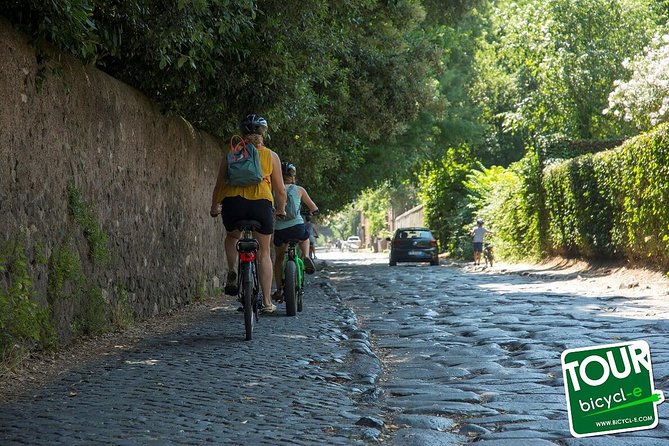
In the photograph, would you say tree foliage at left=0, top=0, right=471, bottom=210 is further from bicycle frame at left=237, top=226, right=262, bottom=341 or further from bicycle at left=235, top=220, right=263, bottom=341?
bicycle frame at left=237, top=226, right=262, bottom=341

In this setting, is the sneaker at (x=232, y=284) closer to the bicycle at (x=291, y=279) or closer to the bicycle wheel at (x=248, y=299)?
the bicycle wheel at (x=248, y=299)

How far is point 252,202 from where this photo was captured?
8.65 m

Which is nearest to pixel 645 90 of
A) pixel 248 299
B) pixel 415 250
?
pixel 415 250

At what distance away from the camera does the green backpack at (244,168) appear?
28.1ft

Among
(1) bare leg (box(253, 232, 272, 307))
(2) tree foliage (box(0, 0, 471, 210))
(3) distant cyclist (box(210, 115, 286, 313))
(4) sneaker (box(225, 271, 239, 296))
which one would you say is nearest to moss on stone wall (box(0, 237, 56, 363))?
(2) tree foliage (box(0, 0, 471, 210))

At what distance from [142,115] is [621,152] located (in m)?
11.8

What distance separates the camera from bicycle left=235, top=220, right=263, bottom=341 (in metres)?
8.36

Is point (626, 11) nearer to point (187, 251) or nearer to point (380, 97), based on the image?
point (380, 97)

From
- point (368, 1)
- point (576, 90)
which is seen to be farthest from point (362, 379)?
point (576, 90)

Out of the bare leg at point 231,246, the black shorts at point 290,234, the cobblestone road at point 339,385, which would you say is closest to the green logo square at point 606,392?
the cobblestone road at point 339,385

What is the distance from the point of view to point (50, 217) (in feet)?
25.1

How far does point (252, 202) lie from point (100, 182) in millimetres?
1522

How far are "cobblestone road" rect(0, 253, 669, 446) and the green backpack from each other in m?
1.41

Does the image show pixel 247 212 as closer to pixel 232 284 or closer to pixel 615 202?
pixel 232 284
